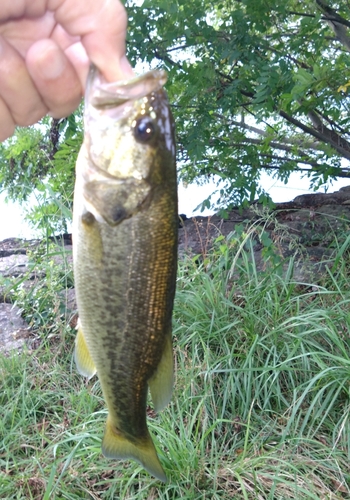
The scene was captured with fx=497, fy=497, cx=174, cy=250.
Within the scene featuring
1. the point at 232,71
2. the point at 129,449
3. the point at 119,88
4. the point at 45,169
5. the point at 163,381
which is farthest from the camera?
the point at 45,169

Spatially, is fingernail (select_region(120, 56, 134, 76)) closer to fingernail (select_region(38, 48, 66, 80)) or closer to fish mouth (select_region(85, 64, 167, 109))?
fish mouth (select_region(85, 64, 167, 109))

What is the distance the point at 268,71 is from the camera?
12.7 ft

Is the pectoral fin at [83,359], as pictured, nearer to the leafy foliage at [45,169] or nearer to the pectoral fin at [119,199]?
the pectoral fin at [119,199]

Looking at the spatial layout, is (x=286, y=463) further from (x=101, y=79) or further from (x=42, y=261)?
(x=42, y=261)

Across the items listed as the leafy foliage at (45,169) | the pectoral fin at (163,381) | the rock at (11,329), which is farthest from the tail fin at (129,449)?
the rock at (11,329)

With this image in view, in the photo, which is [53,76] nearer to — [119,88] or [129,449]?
[119,88]

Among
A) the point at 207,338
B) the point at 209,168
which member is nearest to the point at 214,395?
the point at 207,338

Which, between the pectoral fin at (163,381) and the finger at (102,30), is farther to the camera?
the pectoral fin at (163,381)

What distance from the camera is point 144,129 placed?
146 cm

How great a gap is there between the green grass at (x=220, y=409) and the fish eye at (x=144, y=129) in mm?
1945

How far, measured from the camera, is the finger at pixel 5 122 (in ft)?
6.10

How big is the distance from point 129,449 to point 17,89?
1.32 m

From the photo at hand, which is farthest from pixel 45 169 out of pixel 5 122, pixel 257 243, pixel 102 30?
pixel 102 30

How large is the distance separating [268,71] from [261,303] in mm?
1819
